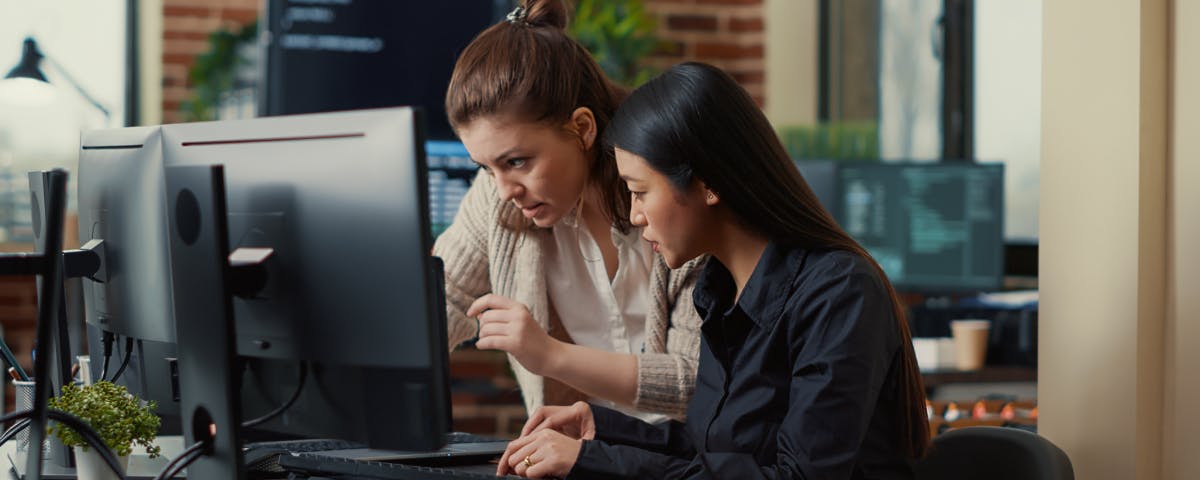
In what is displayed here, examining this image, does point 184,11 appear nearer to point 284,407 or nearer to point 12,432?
point 12,432

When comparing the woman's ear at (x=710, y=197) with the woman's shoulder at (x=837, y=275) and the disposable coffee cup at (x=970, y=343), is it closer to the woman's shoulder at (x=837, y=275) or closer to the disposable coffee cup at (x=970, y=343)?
the woman's shoulder at (x=837, y=275)

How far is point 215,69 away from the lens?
13.4 ft

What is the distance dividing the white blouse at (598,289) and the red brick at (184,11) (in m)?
2.83

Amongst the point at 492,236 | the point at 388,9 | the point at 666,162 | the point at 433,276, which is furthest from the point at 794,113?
the point at 433,276

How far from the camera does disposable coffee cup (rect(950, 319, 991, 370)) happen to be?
2.87 m

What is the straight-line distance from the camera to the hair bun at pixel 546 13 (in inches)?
69.0

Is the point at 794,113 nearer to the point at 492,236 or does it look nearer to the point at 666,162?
the point at 492,236

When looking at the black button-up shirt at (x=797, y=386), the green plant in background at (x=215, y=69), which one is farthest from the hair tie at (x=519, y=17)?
the green plant in background at (x=215, y=69)

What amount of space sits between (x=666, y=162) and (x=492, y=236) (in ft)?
1.85

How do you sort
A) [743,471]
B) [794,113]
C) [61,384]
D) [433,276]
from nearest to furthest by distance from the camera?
[433,276] < [743,471] < [61,384] < [794,113]

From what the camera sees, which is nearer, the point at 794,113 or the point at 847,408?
the point at 847,408

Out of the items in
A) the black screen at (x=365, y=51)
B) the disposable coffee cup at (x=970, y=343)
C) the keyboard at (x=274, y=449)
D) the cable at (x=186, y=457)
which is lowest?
the disposable coffee cup at (x=970, y=343)

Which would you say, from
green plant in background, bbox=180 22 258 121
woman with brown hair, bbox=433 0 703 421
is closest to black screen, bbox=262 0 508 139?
green plant in background, bbox=180 22 258 121

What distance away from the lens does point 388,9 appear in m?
3.50
